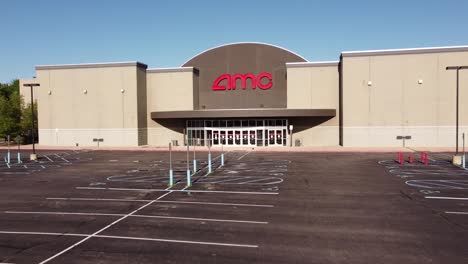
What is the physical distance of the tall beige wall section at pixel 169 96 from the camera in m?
48.1

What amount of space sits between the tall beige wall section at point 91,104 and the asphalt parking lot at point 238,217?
79.8 feet

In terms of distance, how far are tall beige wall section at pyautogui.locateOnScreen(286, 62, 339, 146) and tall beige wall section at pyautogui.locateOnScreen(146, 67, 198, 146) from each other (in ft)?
40.4

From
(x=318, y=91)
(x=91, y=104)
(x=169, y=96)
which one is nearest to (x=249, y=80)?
(x=318, y=91)

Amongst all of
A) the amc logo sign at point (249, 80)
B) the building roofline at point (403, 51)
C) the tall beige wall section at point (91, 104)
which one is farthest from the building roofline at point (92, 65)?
the building roofline at point (403, 51)

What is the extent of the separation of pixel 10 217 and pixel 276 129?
36.3 metres

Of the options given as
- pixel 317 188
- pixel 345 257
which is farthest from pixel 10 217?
pixel 317 188

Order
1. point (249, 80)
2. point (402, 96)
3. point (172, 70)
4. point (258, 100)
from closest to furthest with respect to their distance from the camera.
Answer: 1. point (402, 96)
2. point (258, 100)
3. point (249, 80)
4. point (172, 70)

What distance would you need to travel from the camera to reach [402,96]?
4094 cm

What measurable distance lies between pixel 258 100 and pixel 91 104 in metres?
21.2

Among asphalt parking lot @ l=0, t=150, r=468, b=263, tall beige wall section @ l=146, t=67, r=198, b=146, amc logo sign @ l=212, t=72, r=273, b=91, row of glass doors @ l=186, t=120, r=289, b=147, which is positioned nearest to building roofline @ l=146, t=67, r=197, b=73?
tall beige wall section @ l=146, t=67, r=198, b=146

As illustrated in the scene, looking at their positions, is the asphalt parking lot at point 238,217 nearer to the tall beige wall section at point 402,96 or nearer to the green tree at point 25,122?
the tall beige wall section at point 402,96

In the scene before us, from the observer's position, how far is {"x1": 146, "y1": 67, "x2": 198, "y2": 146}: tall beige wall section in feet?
158

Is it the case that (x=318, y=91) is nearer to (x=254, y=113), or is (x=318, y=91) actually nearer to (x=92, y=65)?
(x=254, y=113)

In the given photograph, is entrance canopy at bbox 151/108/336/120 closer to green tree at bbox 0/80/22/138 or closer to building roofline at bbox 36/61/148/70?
building roofline at bbox 36/61/148/70
